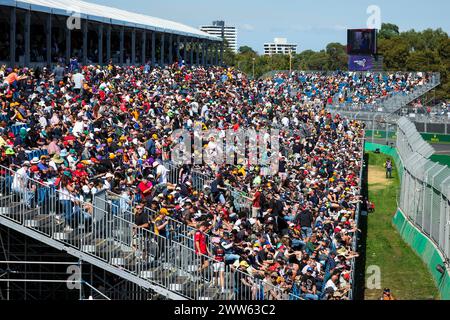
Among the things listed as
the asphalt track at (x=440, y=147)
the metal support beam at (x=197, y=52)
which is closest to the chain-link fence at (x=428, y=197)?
the asphalt track at (x=440, y=147)

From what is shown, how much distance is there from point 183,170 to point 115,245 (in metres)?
7.20

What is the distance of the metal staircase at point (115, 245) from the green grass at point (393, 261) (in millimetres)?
7460

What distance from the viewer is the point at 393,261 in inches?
964

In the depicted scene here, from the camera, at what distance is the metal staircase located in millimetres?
14102

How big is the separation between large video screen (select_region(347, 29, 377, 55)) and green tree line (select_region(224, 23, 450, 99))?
19485mm

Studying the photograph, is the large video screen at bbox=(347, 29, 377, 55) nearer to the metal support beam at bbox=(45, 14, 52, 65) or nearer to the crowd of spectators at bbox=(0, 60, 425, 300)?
the crowd of spectators at bbox=(0, 60, 425, 300)

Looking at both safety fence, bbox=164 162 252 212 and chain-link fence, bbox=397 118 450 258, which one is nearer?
chain-link fence, bbox=397 118 450 258

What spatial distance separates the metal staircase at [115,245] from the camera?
46.3 feet

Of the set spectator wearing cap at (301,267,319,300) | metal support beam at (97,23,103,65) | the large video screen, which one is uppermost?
the large video screen

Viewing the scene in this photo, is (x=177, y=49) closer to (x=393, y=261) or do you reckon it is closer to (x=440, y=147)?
(x=440, y=147)

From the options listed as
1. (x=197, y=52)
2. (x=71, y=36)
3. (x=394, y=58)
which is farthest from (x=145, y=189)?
(x=394, y=58)

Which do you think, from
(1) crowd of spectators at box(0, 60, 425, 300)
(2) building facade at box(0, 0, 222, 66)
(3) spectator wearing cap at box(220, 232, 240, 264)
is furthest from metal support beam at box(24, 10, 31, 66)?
(3) spectator wearing cap at box(220, 232, 240, 264)

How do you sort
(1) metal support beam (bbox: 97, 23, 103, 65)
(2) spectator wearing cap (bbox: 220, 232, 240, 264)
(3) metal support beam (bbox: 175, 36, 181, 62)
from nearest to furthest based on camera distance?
(2) spectator wearing cap (bbox: 220, 232, 240, 264) → (1) metal support beam (bbox: 97, 23, 103, 65) → (3) metal support beam (bbox: 175, 36, 181, 62)
